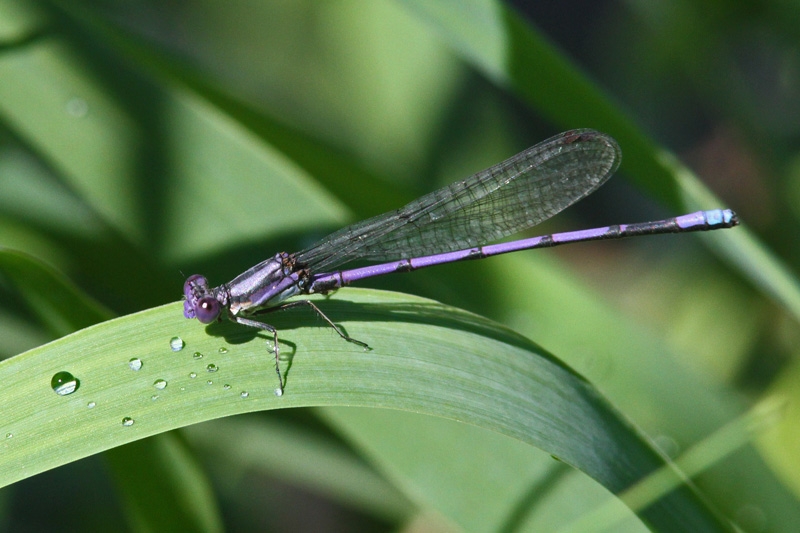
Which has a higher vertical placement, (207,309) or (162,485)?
(207,309)

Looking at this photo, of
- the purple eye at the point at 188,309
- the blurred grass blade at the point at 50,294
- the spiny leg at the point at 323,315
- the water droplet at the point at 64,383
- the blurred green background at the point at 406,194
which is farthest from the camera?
the blurred green background at the point at 406,194

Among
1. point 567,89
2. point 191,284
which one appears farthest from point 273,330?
point 567,89

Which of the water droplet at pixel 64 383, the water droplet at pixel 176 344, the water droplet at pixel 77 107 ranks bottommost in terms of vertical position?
the water droplet at pixel 64 383

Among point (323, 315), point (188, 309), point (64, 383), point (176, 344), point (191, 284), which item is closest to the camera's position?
point (64, 383)

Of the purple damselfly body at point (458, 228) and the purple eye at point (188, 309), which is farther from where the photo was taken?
the purple damselfly body at point (458, 228)

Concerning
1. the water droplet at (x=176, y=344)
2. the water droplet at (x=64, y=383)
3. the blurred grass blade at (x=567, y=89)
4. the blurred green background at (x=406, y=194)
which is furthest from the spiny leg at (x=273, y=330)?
the blurred grass blade at (x=567, y=89)

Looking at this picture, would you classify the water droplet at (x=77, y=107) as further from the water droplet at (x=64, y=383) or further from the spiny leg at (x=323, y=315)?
the water droplet at (x=64, y=383)

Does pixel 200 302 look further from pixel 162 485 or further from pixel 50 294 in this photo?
pixel 162 485

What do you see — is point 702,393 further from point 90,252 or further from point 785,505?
point 90,252
